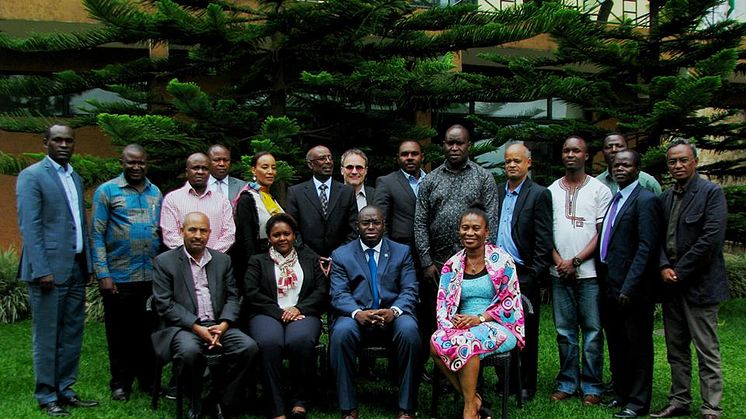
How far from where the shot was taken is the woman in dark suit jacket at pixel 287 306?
4.97 metres

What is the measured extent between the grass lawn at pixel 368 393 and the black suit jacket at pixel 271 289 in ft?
2.39

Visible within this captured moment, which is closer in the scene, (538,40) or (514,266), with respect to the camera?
(514,266)

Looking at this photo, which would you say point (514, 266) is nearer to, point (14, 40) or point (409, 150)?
point (409, 150)

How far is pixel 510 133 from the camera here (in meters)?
9.67

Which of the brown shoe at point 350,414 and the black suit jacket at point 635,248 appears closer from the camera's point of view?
the brown shoe at point 350,414

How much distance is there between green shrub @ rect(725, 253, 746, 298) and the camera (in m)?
11.9

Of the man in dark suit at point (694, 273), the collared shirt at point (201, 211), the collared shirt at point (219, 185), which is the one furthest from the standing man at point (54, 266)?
the man in dark suit at point (694, 273)

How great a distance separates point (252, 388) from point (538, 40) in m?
9.07

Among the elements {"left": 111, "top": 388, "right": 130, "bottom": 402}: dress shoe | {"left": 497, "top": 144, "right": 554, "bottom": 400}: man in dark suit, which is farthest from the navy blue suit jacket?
{"left": 111, "top": 388, "right": 130, "bottom": 402}: dress shoe

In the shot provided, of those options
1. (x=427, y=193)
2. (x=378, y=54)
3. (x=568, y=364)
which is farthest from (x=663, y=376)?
(x=378, y=54)

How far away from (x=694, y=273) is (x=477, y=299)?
145 cm

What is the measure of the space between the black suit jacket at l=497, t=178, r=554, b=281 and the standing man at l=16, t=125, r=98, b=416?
10.7ft

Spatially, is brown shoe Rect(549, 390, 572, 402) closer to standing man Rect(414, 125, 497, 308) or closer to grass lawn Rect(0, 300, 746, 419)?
grass lawn Rect(0, 300, 746, 419)

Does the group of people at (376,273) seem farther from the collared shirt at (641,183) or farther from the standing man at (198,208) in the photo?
the collared shirt at (641,183)
